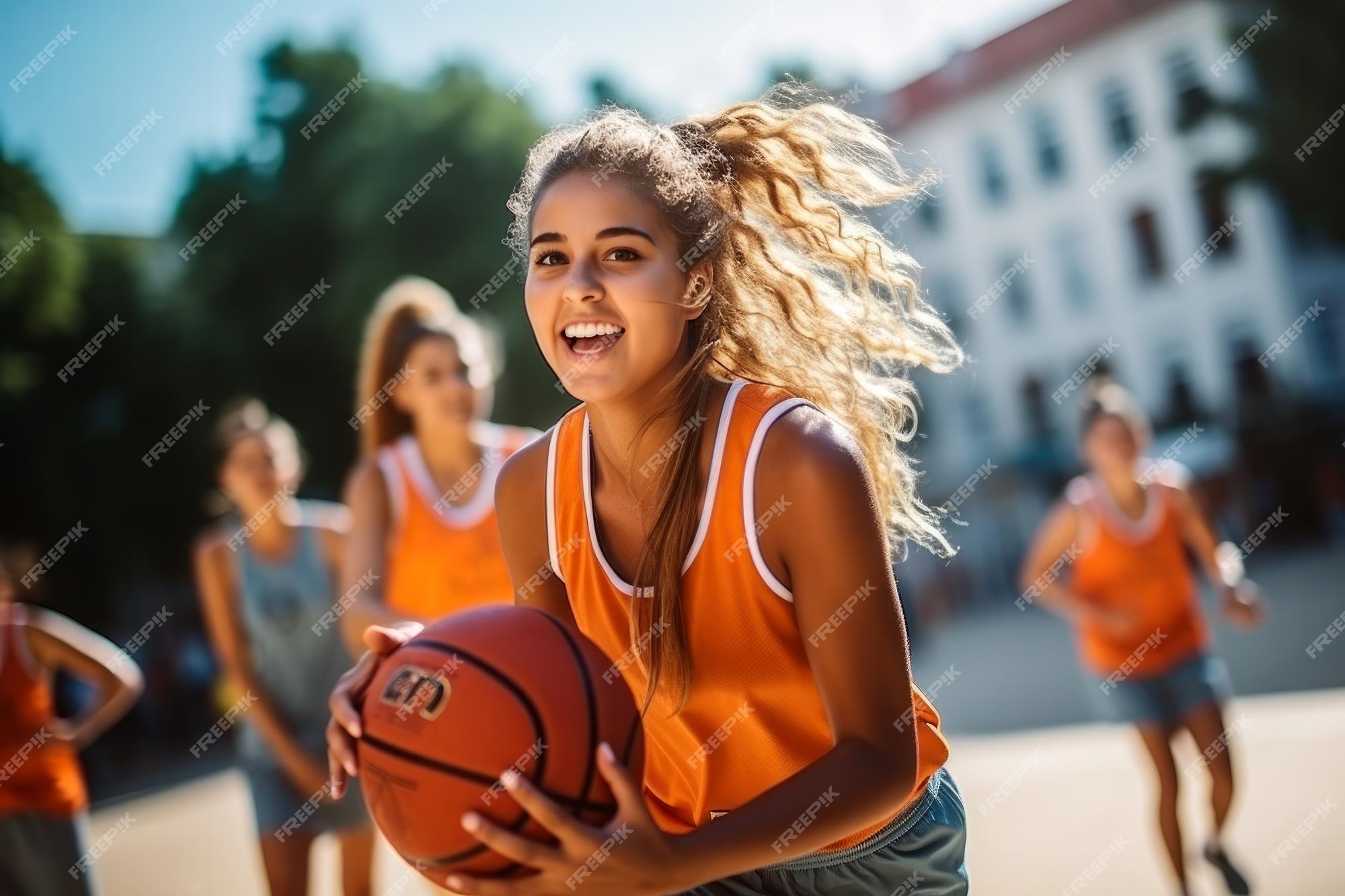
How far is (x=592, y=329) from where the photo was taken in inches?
96.1

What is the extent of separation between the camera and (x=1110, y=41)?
33531mm

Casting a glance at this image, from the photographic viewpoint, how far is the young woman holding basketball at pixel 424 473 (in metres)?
4.73

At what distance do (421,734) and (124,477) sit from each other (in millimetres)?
25543

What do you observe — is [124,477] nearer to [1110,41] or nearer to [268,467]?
[268,467]

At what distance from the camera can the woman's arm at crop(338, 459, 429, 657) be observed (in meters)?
4.66

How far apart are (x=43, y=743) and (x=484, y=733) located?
Answer: 10.3 ft
